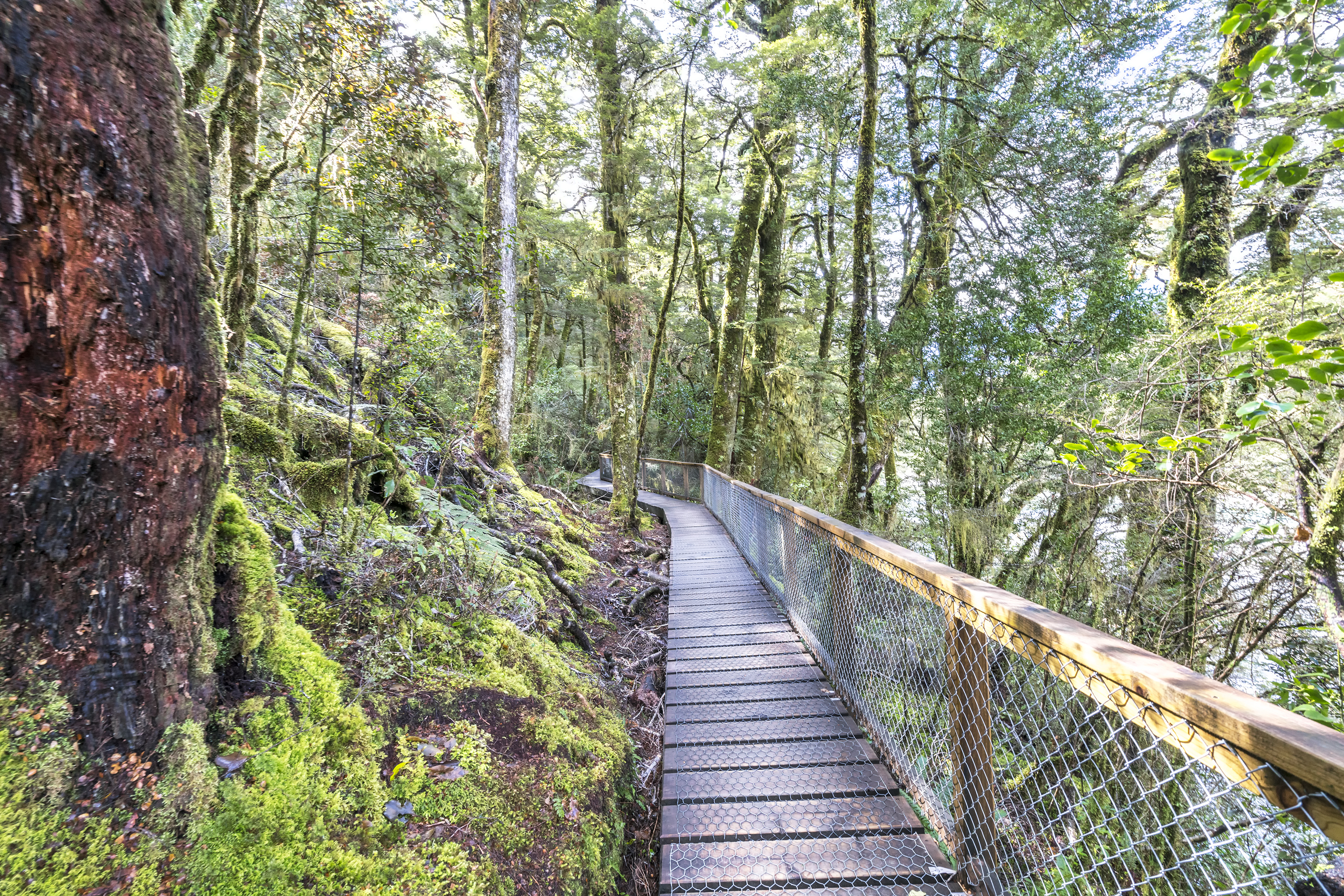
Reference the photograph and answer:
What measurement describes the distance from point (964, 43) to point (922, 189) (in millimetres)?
2275

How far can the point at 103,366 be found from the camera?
1273 mm

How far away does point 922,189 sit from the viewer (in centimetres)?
958

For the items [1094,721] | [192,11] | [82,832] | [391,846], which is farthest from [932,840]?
[192,11]

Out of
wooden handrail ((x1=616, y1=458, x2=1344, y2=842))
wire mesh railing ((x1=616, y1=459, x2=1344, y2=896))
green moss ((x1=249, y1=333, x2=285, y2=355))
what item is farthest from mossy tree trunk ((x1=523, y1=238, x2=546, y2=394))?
wooden handrail ((x1=616, y1=458, x2=1344, y2=842))

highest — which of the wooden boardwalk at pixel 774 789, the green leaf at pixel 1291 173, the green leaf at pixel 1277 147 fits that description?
the green leaf at pixel 1277 147

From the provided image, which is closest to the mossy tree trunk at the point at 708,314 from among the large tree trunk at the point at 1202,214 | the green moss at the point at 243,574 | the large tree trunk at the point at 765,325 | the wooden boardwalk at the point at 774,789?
the large tree trunk at the point at 765,325

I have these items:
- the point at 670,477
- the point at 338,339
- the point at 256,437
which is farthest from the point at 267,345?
the point at 670,477

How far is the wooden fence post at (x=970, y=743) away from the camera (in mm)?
2051

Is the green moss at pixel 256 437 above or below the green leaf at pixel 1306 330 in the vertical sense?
below

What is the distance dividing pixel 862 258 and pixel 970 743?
5322 millimetres

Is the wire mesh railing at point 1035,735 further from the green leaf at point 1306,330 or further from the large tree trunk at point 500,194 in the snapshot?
the large tree trunk at point 500,194

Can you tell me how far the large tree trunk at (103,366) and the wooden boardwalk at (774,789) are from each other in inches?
82.6

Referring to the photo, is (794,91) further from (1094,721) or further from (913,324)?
(1094,721)

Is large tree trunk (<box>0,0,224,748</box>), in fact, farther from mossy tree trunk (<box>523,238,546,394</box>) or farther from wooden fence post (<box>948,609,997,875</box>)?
mossy tree trunk (<box>523,238,546,394</box>)
